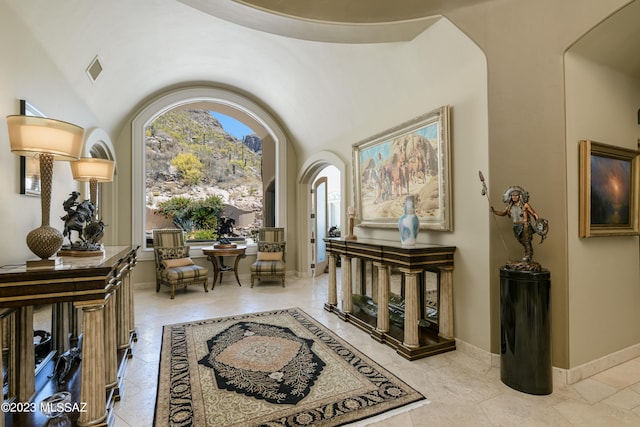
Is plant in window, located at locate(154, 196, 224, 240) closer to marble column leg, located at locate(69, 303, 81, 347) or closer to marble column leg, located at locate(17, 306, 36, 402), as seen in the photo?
marble column leg, located at locate(69, 303, 81, 347)

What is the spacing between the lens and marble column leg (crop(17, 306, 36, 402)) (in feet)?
6.51

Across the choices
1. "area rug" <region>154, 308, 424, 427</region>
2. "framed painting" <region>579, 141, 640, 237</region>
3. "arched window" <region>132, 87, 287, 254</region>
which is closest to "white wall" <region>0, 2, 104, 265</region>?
A: "area rug" <region>154, 308, 424, 427</region>

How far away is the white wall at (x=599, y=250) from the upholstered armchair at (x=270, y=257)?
4593 millimetres

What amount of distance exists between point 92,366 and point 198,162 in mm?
10989

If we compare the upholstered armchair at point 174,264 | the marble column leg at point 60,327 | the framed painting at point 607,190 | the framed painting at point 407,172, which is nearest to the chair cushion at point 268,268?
the upholstered armchair at point 174,264

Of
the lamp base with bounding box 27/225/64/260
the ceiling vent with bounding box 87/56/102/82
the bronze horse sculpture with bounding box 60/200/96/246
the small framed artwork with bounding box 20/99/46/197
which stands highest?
the ceiling vent with bounding box 87/56/102/82

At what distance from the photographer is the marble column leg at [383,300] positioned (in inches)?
132

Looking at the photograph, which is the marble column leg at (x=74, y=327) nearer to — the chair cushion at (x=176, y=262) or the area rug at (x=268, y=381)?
the area rug at (x=268, y=381)

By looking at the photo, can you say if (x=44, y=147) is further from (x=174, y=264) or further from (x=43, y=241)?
(x=174, y=264)

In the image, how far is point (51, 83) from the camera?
295 centimetres

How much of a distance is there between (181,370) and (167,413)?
2.11 ft

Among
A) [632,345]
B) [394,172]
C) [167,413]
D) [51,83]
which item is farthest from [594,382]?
[51,83]

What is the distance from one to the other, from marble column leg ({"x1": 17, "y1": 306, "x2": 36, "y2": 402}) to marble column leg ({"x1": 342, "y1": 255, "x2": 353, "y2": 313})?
10.1ft

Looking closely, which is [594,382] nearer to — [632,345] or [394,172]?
[632,345]
